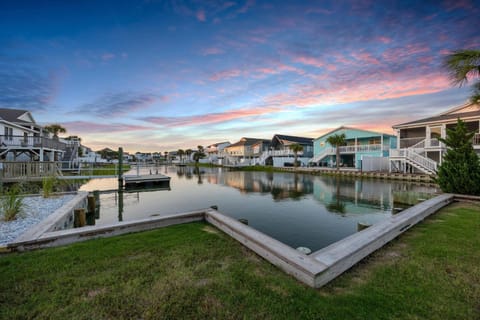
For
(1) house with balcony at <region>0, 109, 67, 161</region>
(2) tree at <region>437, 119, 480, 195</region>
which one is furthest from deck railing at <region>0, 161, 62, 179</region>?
(2) tree at <region>437, 119, 480, 195</region>

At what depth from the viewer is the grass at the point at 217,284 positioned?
2.24m

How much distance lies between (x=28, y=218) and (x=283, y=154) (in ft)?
121

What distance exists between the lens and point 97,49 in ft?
41.9

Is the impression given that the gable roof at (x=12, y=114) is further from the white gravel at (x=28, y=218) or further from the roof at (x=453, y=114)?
the roof at (x=453, y=114)

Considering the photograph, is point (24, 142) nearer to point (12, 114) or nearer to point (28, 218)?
point (12, 114)

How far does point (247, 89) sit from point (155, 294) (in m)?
18.3

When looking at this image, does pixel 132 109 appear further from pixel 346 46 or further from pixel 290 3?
pixel 346 46

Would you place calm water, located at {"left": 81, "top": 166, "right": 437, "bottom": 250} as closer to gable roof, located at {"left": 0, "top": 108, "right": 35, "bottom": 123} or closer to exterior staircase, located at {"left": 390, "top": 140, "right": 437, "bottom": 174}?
exterior staircase, located at {"left": 390, "top": 140, "right": 437, "bottom": 174}

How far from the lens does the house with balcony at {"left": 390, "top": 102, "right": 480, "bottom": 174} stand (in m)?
18.5

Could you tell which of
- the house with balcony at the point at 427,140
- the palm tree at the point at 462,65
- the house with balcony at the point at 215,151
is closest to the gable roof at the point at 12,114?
the palm tree at the point at 462,65

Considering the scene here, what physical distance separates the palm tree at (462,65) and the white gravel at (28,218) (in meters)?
11.5

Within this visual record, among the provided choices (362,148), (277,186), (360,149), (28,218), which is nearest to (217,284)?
(28,218)

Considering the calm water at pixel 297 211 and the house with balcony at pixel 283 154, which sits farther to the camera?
the house with balcony at pixel 283 154

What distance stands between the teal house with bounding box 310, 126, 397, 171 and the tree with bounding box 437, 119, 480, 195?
15.6 m
